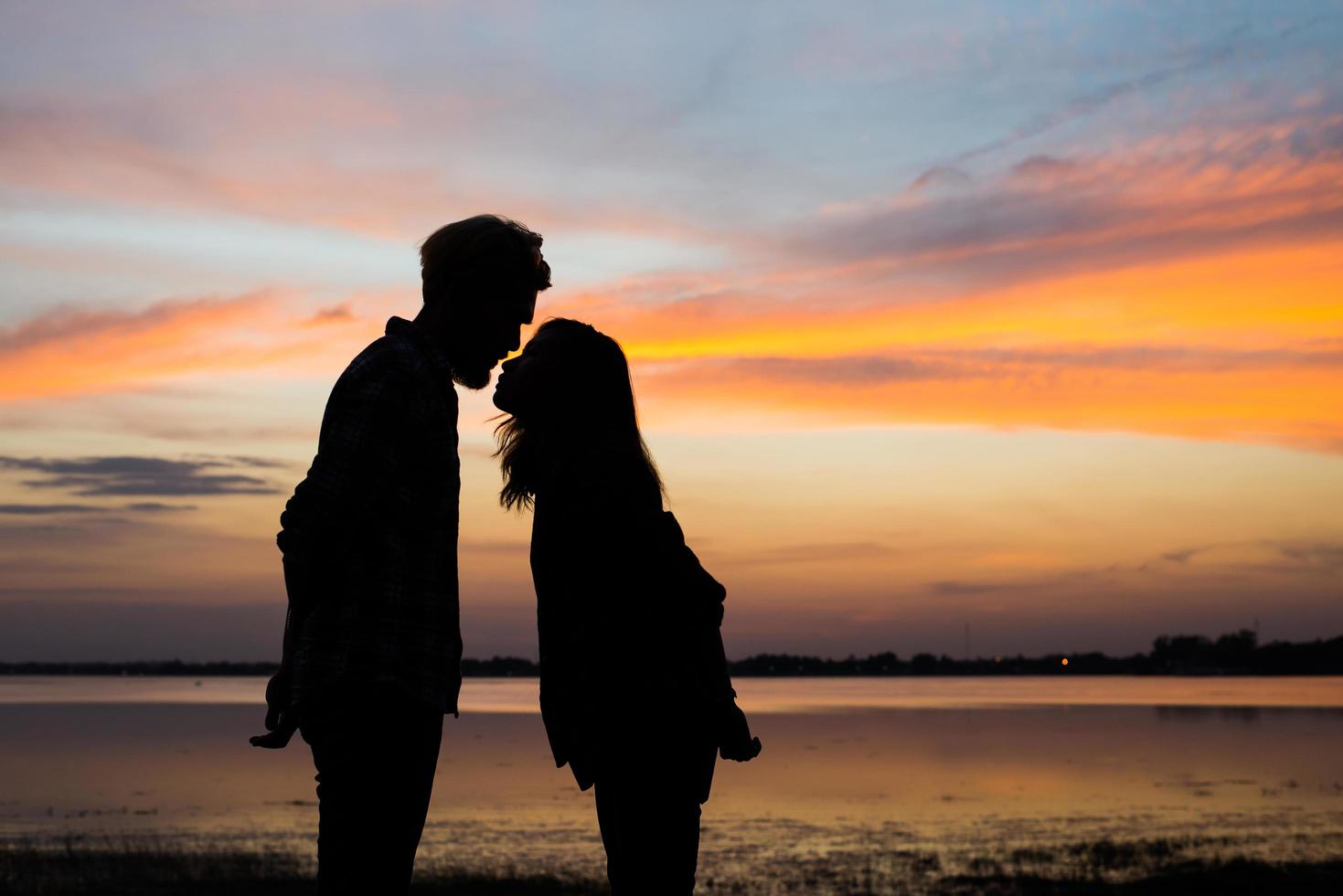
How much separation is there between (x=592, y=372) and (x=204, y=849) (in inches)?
893

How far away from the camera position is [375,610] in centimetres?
296

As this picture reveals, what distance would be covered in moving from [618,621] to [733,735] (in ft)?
1.40

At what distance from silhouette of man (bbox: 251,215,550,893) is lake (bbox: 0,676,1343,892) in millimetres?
18586

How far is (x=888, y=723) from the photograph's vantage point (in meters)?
90.4

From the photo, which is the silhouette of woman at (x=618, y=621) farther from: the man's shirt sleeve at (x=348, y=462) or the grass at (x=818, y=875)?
the grass at (x=818, y=875)

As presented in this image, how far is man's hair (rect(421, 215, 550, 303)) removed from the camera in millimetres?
3268

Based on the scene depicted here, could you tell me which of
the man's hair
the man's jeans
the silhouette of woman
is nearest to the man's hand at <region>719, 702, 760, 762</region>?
the silhouette of woman

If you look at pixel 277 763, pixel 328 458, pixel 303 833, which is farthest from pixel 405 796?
pixel 277 763

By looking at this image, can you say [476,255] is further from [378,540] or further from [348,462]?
[378,540]

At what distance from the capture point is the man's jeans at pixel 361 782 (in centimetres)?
289

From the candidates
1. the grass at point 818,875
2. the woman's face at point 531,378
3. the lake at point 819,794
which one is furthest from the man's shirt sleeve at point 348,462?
the lake at point 819,794

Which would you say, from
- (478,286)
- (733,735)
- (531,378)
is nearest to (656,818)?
(733,735)

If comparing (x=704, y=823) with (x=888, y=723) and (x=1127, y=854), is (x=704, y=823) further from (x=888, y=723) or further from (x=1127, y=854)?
(x=888, y=723)

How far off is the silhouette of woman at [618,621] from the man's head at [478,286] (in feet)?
1.09
